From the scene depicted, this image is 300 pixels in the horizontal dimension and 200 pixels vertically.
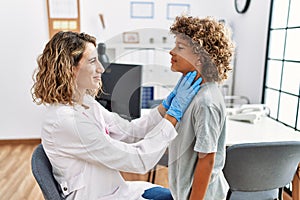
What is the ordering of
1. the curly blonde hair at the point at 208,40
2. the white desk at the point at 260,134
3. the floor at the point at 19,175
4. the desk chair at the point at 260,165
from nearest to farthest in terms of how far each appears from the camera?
1. the curly blonde hair at the point at 208,40
2. the desk chair at the point at 260,165
3. the white desk at the point at 260,134
4. the floor at the point at 19,175

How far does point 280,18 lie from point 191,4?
4.22 ft

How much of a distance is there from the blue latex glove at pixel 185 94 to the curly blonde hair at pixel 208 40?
51mm

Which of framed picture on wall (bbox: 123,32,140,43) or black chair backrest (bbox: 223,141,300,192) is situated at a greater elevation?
framed picture on wall (bbox: 123,32,140,43)

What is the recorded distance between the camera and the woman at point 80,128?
0.99 meters

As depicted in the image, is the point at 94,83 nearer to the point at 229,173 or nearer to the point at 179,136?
the point at 179,136

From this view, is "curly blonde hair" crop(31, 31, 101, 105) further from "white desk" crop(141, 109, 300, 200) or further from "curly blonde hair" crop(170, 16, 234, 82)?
"white desk" crop(141, 109, 300, 200)

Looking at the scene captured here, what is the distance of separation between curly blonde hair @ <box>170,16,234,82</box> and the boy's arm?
29cm

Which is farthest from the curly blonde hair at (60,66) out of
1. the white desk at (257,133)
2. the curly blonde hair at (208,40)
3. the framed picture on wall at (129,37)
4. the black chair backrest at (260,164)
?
the white desk at (257,133)

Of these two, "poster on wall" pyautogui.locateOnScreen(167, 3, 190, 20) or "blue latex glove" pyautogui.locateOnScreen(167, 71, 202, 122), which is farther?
"poster on wall" pyautogui.locateOnScreen(167, 3, 190, 20)

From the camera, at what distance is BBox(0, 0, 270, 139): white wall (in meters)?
2.88

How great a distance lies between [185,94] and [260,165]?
578mm

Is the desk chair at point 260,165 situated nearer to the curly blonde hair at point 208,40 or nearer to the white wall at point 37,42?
the curly blonde hair at point 208,40

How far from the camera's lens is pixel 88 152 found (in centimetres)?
99

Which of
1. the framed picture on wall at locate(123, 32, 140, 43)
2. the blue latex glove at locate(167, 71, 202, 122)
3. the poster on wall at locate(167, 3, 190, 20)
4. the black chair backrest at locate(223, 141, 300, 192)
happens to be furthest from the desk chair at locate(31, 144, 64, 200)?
the poster on wall at locate(167, 3, 190, 20)
